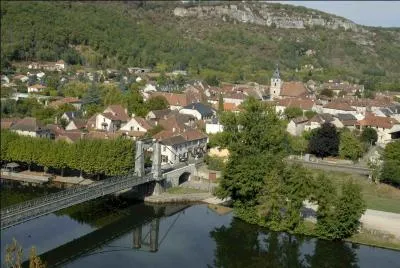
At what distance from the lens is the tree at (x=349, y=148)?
32250 mm

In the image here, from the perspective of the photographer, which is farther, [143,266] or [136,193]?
[136,193]

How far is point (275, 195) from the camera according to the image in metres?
21.5

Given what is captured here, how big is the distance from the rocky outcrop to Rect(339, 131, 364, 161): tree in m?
70.1

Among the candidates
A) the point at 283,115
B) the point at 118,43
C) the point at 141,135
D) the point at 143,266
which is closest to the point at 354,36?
the point at 118,43

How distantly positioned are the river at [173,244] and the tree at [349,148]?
11.4 m

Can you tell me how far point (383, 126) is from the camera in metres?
37.4

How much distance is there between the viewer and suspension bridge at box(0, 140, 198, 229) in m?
17.8

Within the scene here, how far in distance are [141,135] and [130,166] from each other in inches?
308

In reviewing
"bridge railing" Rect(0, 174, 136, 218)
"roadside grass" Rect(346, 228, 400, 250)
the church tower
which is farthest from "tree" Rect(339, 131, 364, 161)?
the church tower

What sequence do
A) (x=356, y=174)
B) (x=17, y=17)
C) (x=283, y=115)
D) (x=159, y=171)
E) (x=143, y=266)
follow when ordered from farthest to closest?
(x=17, y=17) < (x=283, y=115) < (x=356, y=174) < (x=159, y=171) < (x=143, y=266)

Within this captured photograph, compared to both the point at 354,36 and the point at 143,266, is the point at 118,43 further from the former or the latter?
the point at 143,266

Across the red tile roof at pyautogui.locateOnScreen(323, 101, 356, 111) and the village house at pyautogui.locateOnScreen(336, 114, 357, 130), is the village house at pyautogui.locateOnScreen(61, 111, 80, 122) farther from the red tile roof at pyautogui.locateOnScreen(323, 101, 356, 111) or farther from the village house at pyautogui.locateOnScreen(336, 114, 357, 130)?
the red tile roof at pyautogui.locateOnScreen(323, 101, 356, 111)

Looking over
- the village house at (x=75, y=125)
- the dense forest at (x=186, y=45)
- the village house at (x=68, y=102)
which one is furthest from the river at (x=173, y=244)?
the dense forest at (x=186, y=45)

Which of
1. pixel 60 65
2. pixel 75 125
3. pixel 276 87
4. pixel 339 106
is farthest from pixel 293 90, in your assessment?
pixel 60 65
